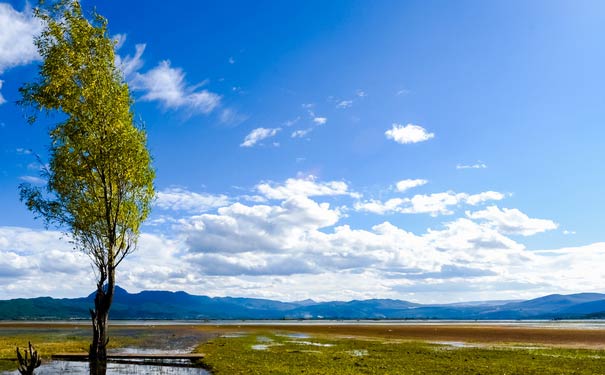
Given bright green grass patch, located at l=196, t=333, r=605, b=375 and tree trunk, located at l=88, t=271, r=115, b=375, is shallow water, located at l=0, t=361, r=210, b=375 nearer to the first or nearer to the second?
bright green grass patch, located at l=196, t=333, r=605, b=375

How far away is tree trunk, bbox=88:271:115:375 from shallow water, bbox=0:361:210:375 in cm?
1696

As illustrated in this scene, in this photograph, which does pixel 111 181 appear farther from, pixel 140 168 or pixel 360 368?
pixel 360 368

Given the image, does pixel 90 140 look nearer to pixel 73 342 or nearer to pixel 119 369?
pixel 119 369

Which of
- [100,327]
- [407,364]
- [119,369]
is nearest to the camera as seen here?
[100,327]

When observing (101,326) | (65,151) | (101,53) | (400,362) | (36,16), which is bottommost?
(400,362)

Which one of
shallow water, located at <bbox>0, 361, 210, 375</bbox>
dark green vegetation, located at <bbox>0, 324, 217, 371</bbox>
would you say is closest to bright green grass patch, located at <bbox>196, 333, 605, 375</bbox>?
shallow water, located at <bbox>0, 361, 210, 375</bbox>

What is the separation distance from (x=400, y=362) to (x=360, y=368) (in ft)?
24.9

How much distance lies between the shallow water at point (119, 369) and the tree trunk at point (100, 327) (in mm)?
16959

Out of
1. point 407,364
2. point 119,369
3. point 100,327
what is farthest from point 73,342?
point 100,327

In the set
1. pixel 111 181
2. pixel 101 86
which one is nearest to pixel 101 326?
pixel 111 181

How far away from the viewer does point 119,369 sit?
4444cm

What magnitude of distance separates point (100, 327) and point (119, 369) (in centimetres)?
2048

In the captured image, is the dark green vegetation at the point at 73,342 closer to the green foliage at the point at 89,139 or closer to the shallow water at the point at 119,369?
the shallow water at the point at 119,369

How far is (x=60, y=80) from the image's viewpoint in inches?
1126
